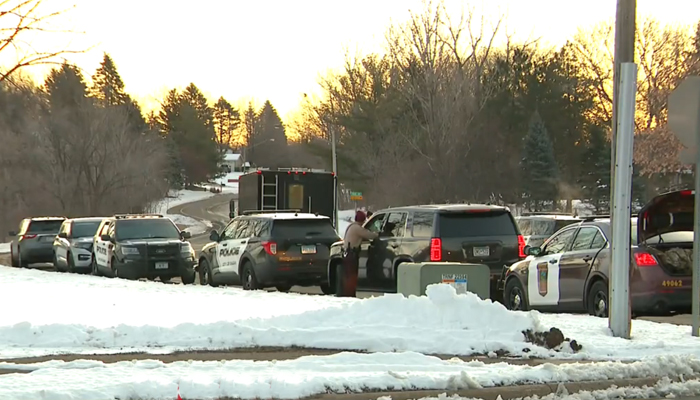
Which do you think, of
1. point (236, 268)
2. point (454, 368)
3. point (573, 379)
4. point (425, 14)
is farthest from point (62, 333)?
point (425, 14)

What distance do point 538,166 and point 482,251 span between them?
46465mm

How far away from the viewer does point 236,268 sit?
19.7m

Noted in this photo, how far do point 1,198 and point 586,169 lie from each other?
146ft

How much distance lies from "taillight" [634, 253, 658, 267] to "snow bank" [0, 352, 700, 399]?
3694mm

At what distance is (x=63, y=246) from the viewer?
1097 inches

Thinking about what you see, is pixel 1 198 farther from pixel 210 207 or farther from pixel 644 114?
pixel 644 114

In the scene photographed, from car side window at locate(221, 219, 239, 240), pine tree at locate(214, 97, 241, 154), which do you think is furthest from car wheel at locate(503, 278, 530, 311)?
pine tree at locate(214, 97, 241, 154)

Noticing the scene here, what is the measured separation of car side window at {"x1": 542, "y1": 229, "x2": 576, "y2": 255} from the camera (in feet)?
47.3

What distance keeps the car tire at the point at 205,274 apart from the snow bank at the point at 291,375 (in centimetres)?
1243

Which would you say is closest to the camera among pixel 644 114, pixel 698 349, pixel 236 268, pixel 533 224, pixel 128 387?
pixel 128 387

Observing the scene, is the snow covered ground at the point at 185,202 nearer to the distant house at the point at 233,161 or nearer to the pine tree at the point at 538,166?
the pine tree at the point at 538,166

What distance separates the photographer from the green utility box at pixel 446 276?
39.0 feet

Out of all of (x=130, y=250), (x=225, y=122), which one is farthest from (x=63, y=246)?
(x=225, y=122)

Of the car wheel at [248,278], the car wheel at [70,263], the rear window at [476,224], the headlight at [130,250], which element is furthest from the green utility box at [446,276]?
the car wheel at [70,263]
